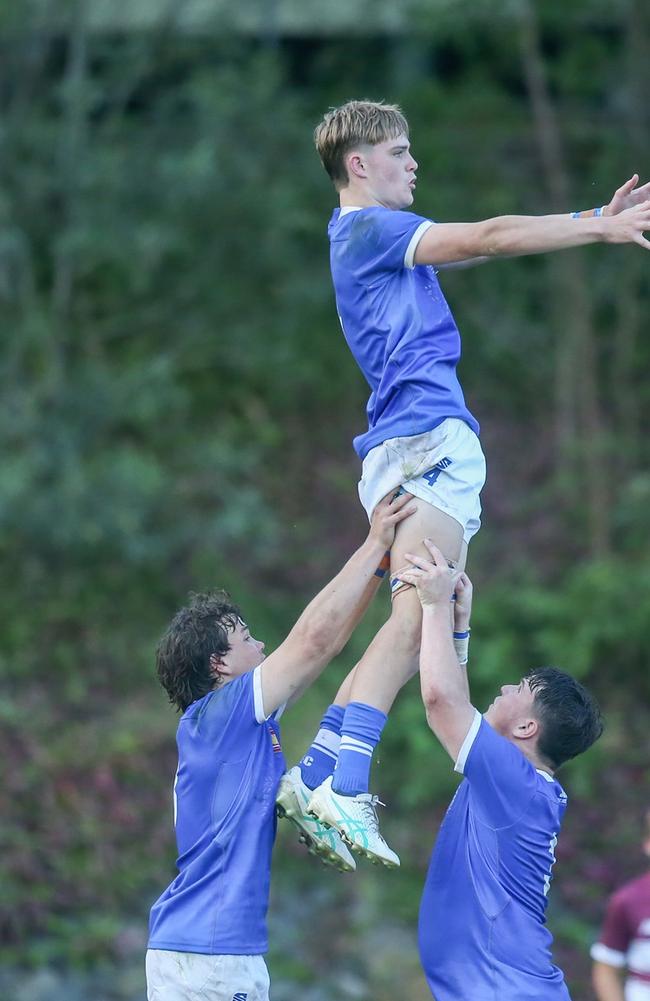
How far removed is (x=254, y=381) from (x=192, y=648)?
7.00m

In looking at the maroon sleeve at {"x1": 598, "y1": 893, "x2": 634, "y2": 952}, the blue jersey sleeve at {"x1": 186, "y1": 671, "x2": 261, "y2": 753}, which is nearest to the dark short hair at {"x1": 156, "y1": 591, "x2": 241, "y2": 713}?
the blue jersey sleeve at {"x1": 186, "y1": 671, "x2": 261, "y2": 753}

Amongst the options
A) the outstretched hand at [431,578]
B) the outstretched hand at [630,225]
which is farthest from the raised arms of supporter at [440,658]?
the outstretched hand at [630,225]

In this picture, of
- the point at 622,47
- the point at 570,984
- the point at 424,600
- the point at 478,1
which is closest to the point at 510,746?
the point at 424,600

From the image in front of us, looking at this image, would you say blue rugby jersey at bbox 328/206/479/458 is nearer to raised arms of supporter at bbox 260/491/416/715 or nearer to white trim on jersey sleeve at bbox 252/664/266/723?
raised arms of supporter at bbox 260/491/416/715

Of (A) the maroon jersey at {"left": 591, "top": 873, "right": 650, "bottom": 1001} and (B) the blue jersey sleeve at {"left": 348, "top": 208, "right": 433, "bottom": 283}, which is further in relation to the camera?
(A) the maroon jersey at {"left": 591, "top": 873, "right": 650, "bottom": 1001}

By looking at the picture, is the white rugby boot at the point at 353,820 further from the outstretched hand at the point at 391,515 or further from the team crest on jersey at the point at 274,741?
the outstretched hand at the point at 391,515

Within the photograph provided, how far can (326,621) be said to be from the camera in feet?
11.9

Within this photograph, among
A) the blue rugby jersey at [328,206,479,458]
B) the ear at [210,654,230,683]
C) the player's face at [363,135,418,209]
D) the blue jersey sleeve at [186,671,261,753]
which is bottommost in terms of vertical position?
the blue jersey sleeve at [186,671,261,753]

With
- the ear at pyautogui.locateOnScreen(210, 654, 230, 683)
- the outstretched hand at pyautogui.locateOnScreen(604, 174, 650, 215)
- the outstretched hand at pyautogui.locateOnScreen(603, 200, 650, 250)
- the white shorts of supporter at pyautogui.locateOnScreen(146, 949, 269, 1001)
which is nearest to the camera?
the outstretched hand at pyautogui.locateOnScreen(603, 200, 650, 250)

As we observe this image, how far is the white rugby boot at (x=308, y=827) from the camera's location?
358 cm

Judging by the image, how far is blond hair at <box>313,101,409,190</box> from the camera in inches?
145

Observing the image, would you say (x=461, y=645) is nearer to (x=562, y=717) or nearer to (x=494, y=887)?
(x=562, y=717)

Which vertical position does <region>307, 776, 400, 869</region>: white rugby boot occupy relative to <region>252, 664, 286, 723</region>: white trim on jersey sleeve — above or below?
below

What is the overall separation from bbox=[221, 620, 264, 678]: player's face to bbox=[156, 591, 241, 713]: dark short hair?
0.02 m
